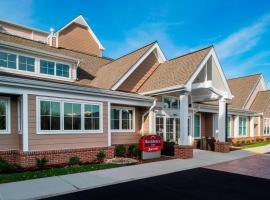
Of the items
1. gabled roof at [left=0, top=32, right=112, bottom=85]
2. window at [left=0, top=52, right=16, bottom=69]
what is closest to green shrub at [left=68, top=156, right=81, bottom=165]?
gabled roof at [left=0, top=32, right=112, bottom=85]

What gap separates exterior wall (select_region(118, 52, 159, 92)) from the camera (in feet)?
50.1

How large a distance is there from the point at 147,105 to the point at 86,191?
26.5 feet

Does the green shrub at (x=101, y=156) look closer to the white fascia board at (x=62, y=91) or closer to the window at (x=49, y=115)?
the window at (x=49, y=115)

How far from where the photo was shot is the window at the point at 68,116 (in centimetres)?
1040

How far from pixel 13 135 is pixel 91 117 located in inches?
142

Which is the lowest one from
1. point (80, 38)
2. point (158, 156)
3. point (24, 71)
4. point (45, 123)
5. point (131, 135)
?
point (158, 156)

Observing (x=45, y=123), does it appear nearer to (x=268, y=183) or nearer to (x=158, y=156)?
(x=158, y=156)

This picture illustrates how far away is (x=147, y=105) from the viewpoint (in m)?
14.3

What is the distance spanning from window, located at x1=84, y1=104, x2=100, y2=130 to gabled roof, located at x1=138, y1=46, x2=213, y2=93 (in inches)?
164

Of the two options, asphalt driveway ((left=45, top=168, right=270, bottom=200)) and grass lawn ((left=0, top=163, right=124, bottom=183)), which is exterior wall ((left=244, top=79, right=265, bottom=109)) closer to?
asphalt driveway ((left=45, top=168, right=270, bottom=200))

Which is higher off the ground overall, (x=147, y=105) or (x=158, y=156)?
(x=147, y=105)

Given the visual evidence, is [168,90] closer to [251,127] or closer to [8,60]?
[8,60]

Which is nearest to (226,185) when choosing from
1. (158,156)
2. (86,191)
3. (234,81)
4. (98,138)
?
(86,191)

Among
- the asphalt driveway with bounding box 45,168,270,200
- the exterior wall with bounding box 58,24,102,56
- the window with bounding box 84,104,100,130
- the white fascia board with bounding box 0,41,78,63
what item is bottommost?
the asphalt driveway with bounding box 45,168,270,200
